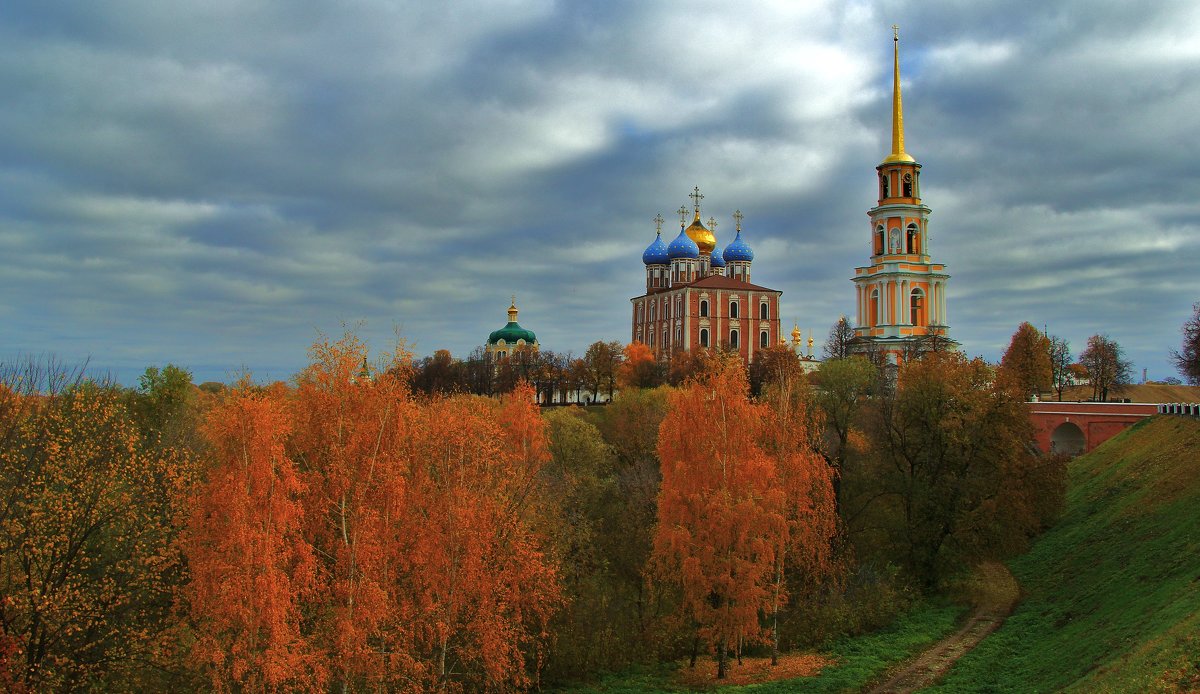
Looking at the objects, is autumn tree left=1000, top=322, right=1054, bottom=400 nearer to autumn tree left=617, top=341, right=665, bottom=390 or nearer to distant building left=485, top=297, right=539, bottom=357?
autumn tree left=617, top=341, right=665, bottom=390

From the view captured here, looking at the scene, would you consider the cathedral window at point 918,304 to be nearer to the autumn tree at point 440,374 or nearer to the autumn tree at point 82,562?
the autumn tree at point 440,374

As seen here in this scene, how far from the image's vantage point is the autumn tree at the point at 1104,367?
62.7m

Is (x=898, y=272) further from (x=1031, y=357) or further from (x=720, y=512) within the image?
(x=720, y=512)

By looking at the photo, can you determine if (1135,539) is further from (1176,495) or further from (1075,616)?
(1075,616)

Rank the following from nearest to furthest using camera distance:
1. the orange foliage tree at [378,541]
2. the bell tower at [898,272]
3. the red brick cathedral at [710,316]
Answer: the orange foliage tree at [378,541] < the bell tower at [898,272] < the red brick cathedral at [710,316]

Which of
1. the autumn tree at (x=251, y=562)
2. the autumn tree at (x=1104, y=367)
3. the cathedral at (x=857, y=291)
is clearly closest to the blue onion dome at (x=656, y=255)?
the cathedral at (x=857, y=291)

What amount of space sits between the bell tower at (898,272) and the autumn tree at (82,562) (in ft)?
Answer: 172

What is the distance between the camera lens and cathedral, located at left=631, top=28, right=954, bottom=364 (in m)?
62.8

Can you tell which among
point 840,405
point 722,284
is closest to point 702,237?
point 722,284

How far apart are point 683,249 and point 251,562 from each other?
7706 cm

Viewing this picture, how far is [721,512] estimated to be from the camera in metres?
20.3

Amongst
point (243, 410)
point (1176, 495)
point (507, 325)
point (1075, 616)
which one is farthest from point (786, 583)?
point (507, 325)

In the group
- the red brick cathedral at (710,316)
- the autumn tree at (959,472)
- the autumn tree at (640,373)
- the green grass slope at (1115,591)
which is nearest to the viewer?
the green grass slope at (1115,591)

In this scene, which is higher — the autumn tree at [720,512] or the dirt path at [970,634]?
the autumn tree at [720,512]
